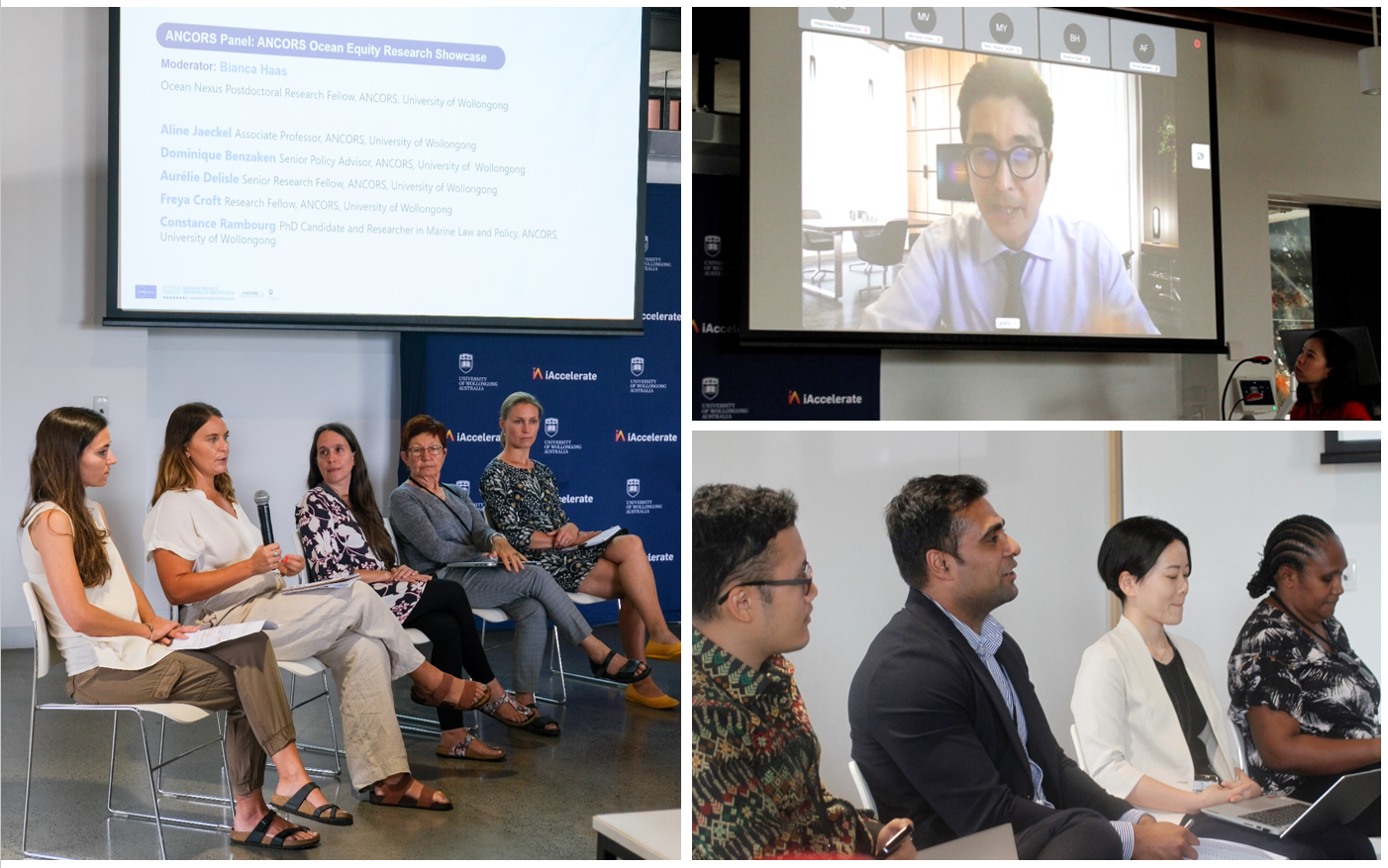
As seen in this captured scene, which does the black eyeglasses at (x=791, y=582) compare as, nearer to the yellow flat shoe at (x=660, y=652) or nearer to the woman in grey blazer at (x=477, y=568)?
the woman in grey blazer at (x=477, y=568)

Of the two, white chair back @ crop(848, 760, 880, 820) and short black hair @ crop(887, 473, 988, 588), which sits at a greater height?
short black hair @ crop(887, 473, 988, 588)

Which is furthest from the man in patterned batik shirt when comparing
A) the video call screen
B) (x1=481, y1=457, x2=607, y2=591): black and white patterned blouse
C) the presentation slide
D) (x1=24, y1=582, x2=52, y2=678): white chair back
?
the video call screen

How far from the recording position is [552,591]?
3.78 m

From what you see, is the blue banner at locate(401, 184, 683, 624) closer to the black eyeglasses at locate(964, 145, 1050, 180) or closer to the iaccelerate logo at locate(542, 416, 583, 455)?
the iaccelerate logo at locate(542, 416, 583, 455)

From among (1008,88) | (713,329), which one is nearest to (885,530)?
(713,329)

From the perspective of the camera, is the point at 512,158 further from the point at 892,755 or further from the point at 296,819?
the point at 892,755

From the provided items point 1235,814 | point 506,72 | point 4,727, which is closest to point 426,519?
point 4,727

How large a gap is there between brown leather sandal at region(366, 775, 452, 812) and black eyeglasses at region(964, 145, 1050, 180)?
11.7 ft

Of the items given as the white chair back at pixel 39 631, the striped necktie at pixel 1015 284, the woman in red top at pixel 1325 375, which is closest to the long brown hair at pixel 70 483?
the white chair back at pixel 39 631

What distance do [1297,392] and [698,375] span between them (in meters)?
2.69

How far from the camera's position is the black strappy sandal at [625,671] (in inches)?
153

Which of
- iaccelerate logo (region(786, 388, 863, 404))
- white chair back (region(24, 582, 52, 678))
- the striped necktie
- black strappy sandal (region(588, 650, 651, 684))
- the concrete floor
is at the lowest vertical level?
the concrete floor

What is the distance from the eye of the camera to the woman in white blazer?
1.65 metres

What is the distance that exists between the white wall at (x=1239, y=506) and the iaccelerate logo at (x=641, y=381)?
12.0 ft
